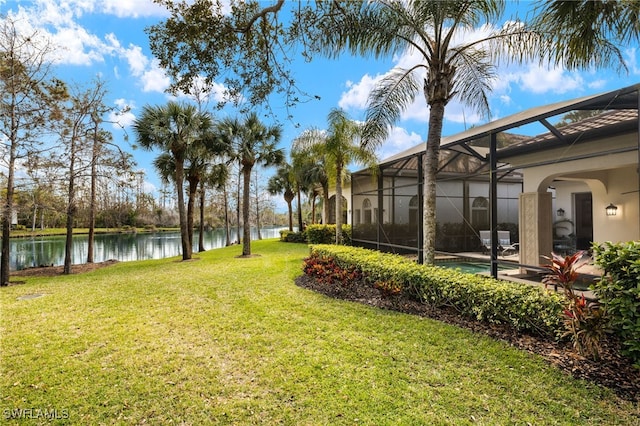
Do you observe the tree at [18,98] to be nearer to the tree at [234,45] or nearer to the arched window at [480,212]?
the tree at [234,45]

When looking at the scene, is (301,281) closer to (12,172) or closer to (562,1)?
(562,1)

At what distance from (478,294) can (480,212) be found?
929cm

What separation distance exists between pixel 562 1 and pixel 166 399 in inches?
268

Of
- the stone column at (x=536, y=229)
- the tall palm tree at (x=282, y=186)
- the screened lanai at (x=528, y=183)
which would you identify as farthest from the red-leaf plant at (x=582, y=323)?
the tall palm tree at (x=282, y=186)

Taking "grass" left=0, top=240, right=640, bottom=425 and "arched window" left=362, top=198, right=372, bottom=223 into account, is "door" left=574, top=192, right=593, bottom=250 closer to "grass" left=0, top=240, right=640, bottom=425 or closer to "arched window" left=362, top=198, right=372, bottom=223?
"arched window" left=362, top=198, right=372, bottom=223

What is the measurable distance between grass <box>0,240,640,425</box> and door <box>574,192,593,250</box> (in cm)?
1125

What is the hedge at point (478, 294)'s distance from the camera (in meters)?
4.09

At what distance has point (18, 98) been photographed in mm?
9055

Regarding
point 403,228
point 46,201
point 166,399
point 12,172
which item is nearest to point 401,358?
point 166,399

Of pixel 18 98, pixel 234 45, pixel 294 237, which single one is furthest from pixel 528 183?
pixel 294 237

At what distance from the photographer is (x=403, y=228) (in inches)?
467

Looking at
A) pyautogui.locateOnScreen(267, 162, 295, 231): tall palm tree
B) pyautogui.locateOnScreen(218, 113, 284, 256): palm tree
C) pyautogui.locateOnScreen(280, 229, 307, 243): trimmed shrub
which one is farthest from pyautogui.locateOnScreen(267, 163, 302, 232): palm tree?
pyautogui.locateOnScreen(218, 113, 284, 256): palm tree

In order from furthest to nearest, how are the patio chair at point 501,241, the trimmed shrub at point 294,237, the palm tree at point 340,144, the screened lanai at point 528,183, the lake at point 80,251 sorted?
the trimmed shrub at point 294,237
the lake at point 80,251
the palm tree at point 340,144
the patio chair at point 501,241
the screened lanai at point 528,183

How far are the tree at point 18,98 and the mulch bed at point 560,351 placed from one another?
11.1 meters
